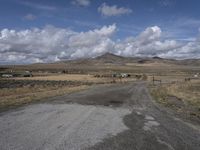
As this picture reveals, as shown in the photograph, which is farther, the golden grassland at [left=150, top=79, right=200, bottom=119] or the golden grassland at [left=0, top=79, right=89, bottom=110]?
the golden grassland at [left=0, top=79, right=89, bottom=110]

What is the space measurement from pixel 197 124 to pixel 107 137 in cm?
455

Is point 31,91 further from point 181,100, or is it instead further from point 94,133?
point 94,133

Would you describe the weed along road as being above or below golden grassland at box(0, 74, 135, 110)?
above

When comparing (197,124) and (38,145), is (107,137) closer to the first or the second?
(38,145)

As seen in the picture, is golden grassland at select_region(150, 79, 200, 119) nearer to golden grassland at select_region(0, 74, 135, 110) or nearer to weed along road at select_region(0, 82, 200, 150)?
weed along road at select_region(0, 82, 200, 150)

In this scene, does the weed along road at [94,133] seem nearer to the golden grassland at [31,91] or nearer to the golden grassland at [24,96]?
the golden grassland at [24,96]

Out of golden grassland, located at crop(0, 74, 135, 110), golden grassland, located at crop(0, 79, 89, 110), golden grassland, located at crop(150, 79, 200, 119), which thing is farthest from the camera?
golden grassland, located at crop(0, 74, 135, 110)

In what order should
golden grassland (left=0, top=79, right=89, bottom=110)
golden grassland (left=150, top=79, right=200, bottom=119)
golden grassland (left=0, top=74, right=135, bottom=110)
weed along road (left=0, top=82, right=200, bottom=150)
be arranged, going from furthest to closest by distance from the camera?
golden grassland (left=0, top=74, right=135, bottom=110)
golden grassland (left=0, top=79, right=89, bottom=110)
golden grassland (left=150, top=79, right=200, bottom=119)
weed along road (left=0, top=82, right=200, bottom=150)

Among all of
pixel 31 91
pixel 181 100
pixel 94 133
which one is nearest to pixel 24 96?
pixel 31 91

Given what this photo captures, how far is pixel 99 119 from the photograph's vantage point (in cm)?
1067

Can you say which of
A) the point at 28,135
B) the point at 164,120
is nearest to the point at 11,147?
the point at 28,135

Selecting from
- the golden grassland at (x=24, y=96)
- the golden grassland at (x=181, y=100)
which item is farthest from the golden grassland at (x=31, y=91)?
the golden grassland at (x=181, y=100)

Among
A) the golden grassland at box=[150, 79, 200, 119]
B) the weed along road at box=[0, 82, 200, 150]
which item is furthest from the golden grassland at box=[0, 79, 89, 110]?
the golden grassland at box=[150, 79, 200, 119]

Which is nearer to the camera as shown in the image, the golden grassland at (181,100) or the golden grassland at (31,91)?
the golden grassland at (181,100)
